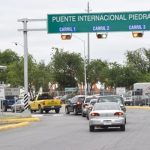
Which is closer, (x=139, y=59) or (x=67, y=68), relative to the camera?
(x=67, y=68)

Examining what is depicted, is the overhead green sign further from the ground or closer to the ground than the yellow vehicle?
further from the ground

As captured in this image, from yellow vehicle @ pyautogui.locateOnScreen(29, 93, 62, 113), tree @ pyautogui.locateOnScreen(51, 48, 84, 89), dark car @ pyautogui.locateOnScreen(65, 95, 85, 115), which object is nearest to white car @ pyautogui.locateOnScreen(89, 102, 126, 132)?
dark car @ pyautogui.locateOnScreen(65, 95, 85, 115)

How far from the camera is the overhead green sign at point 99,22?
45500mm

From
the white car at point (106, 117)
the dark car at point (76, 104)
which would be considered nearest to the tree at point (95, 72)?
the dark car at point (76, 104)

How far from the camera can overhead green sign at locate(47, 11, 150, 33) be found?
149ft

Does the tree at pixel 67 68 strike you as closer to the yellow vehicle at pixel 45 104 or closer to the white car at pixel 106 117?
the yellow vehicle at pixel 45 104

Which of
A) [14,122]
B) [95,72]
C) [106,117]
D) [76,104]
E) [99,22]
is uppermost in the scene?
[95,72]

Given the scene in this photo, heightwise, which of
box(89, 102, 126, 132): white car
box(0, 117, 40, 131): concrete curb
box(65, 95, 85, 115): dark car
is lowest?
box(0, 117, 40, 131): concrete curb

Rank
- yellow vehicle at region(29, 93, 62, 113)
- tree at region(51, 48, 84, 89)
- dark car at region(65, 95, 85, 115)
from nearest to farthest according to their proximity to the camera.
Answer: dark car at region(65, 95, 85, 115) → yellow vehicle at region(29, 93, 62, 113) → tree at region(51, 48, 84, 89)

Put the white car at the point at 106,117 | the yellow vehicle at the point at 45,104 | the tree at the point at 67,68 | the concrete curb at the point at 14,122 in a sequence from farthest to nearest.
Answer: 1. the tree at the point at 67,68
2. the yellow vehicle at the point at 45,104
3. the concrete curb at the point at 14,122
4. the white car at the point at 106,117

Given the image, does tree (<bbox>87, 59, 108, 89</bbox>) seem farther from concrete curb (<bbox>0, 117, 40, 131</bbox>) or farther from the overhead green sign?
concrete curb (<bbox>0, 117, 40, 131</bbox>)

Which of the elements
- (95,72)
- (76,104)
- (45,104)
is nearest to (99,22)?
(76,104)

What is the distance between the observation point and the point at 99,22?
4572 cm

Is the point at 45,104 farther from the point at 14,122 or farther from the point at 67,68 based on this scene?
the point at 67,68
